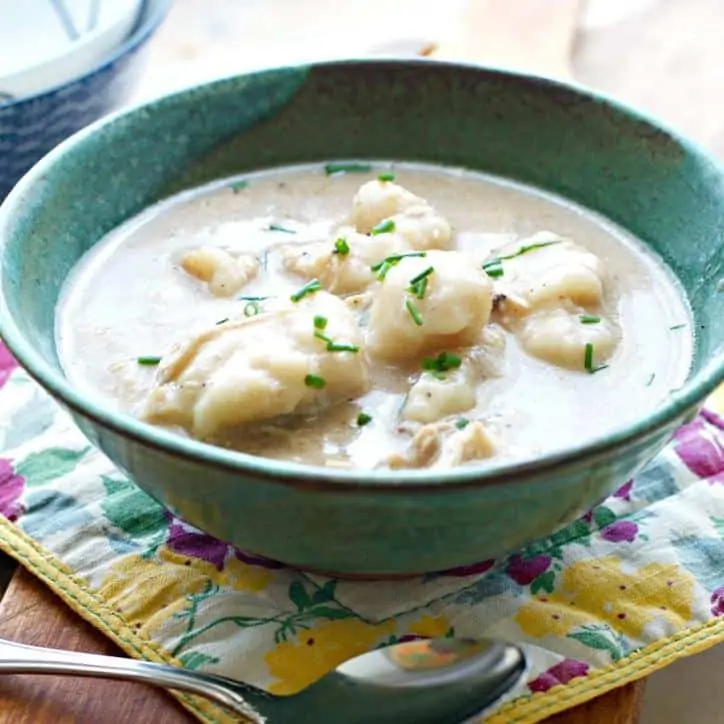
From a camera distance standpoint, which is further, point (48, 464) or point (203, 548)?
point (48, 464)

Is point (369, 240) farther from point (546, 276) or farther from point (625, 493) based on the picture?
point (625, 493)

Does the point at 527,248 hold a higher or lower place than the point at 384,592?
higher

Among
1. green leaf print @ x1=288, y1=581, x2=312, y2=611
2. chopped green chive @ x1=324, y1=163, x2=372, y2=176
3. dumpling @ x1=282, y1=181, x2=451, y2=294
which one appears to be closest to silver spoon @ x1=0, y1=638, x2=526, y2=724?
green leaf print @ x1=288, y1=581, x2=312, y2=611

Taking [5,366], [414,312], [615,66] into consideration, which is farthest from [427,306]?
[615,66]

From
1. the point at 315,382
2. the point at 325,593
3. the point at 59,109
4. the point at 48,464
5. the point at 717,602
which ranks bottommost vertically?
the point at 717,602

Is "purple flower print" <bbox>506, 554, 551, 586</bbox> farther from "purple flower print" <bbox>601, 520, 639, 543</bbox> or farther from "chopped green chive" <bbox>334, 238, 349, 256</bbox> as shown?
"chopped green chive" <bbox>334, 238, 349, 256</bbox>

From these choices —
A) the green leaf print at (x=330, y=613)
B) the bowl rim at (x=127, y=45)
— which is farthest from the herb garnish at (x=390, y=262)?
the bowl rim at (x=127, y=45)
